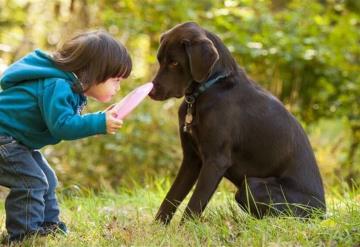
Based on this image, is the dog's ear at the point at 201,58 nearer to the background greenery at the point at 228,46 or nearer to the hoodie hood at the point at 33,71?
the hoodie hood at the point at 33,71

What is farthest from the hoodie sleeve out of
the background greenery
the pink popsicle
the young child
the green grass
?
the background greenery

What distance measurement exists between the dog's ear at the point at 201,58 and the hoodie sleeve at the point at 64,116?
2.66 ft

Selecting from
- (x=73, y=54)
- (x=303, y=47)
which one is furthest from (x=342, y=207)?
(x=303, y=47)

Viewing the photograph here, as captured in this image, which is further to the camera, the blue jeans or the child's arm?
the blue jeans

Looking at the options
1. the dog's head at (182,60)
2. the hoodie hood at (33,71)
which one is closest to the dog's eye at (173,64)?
the dog's head at (182,60)

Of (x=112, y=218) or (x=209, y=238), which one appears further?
(x=112, y=218)

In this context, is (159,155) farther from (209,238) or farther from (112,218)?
(209,238)

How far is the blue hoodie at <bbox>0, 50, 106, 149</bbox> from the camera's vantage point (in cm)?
374

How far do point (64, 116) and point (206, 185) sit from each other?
3.58ft

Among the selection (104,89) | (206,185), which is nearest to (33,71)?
(104,89)

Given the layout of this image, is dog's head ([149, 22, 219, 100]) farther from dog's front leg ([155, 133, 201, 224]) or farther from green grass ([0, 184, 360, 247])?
green grass ([0, 184, 360, 247])

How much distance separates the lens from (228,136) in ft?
14.3

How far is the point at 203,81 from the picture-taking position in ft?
14.4

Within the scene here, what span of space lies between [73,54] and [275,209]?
1.62m
